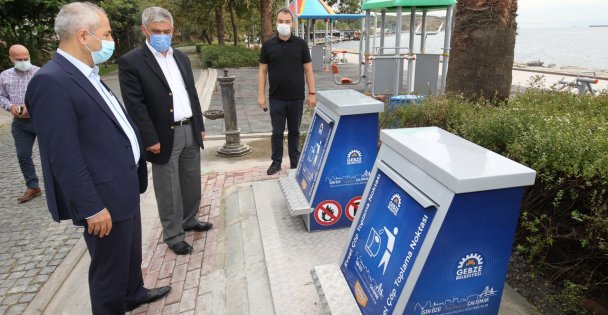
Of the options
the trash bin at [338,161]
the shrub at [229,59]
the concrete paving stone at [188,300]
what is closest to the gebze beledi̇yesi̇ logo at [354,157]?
the trash bin at [338,161]

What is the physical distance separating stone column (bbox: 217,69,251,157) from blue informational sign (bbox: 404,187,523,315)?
4761mm

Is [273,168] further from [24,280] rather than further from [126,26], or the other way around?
[126,26]

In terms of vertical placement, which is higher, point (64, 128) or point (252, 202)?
point (64, 128)

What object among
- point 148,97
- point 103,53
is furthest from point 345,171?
point 103,53

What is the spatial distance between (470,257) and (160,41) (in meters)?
2.76

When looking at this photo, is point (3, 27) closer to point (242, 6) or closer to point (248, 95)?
point (248, 95)

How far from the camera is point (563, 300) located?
7.82ft

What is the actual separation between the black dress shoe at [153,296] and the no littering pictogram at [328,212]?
1344 mm

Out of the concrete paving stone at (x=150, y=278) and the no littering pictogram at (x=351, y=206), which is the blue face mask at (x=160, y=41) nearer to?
the concrete paving stone at (x=150, y=278)

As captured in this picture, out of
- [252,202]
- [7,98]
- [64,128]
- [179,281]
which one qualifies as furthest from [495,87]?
[7,98]

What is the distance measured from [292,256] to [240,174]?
8.06ft

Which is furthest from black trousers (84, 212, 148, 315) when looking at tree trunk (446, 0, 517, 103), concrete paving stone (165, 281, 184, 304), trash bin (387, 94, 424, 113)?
tree trunk (446, 0, 517, 103)

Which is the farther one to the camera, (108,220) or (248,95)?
(248,95)

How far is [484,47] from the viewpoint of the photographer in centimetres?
439
